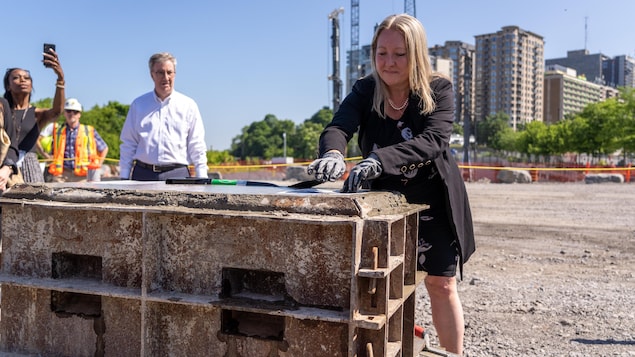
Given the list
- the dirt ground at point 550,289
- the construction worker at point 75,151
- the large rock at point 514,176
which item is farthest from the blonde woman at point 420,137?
the large rock at point 514,176

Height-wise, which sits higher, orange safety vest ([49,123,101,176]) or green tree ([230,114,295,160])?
green tree ([230,114,295,160])

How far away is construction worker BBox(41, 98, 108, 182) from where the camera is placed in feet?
26.9

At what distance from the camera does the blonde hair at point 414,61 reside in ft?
9.62

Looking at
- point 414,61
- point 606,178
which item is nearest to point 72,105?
point 414,61

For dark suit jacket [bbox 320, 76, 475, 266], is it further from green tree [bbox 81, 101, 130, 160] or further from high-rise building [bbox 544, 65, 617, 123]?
high-rise building [bbox 544, 65, 617, 123]

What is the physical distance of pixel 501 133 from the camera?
10006 centimetres

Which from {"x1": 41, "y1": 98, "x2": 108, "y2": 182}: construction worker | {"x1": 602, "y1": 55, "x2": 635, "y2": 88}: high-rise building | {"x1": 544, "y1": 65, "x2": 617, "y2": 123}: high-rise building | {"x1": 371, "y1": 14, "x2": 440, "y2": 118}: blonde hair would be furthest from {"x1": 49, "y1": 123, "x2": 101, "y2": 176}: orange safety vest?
{"x1": 602, "y1": 55, "x2": 635, "y2": 88}: high-rise building

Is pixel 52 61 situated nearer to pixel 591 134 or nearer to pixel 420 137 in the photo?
pixel 420 137

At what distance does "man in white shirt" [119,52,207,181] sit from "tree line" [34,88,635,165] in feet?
4.23

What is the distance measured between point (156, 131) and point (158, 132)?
18 millimetres

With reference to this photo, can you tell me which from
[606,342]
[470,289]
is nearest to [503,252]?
[470,289]

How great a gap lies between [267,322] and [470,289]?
144 inches

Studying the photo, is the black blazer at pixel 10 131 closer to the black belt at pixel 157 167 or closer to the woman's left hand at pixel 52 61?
the woman's left hand at pixel 52 61

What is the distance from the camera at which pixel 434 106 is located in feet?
9.82
